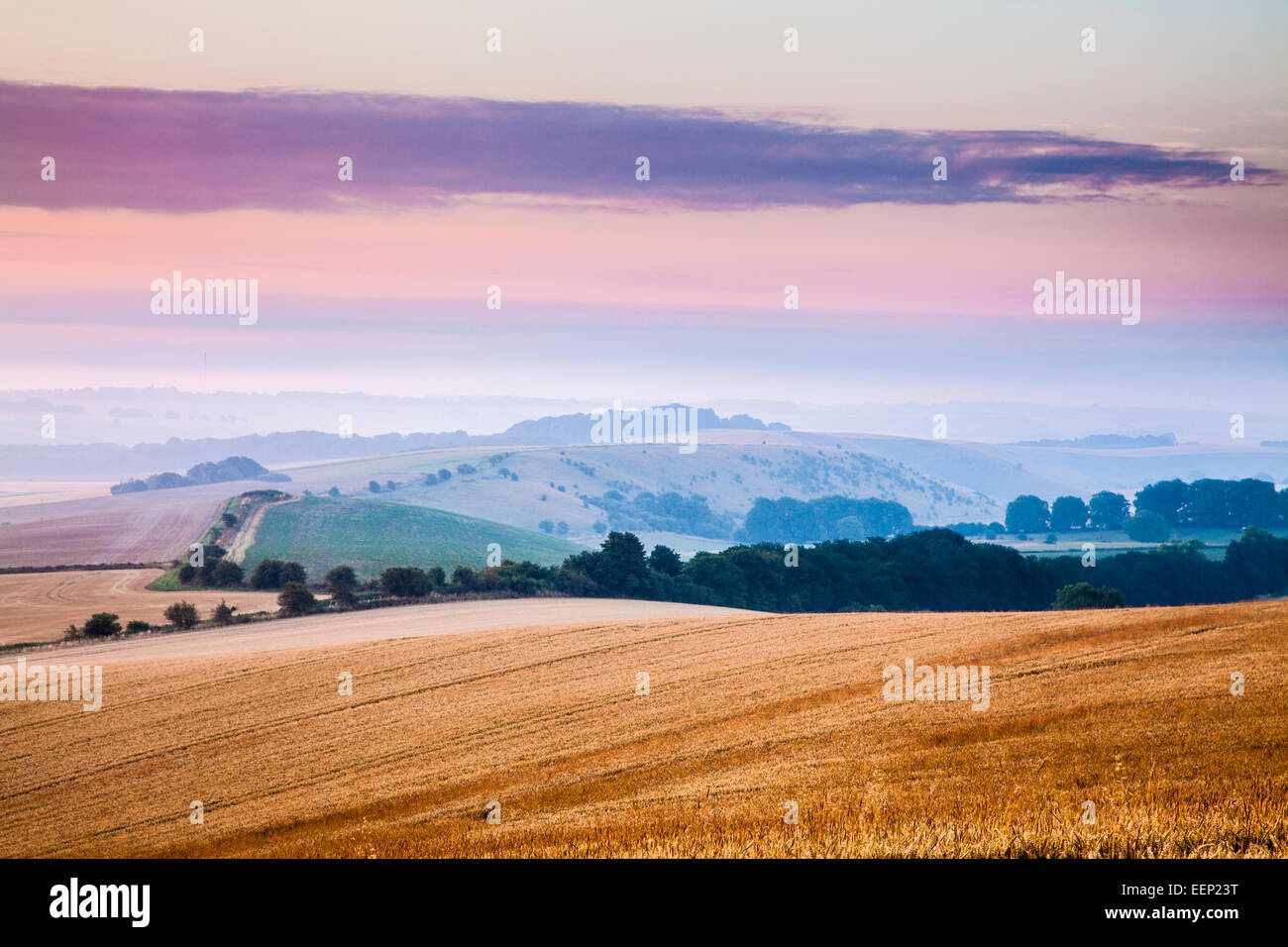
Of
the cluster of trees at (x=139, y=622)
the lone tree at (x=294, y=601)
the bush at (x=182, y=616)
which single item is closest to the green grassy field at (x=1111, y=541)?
the lone tree at (x=294, y=601)

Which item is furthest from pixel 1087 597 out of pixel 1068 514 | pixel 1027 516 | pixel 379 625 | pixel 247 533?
pixel 1027 516

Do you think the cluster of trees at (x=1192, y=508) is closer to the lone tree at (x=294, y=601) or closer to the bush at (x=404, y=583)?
the bush at (x=404, y=583)

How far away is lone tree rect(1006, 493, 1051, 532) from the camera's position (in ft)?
524

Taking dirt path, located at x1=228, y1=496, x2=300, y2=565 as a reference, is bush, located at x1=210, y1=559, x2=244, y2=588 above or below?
below

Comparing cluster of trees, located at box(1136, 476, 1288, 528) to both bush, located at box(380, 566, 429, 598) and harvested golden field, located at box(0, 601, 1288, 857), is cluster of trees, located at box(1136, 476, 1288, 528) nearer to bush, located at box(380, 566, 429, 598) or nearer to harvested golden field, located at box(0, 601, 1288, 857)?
bush, located at box(380, 566, 429, 598)

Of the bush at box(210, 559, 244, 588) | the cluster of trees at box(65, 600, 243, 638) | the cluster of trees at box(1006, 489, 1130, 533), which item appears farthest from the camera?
the cluster of trees at box(1006, 489, 1130, 533)

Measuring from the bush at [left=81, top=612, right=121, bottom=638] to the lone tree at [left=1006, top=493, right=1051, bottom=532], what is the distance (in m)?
143

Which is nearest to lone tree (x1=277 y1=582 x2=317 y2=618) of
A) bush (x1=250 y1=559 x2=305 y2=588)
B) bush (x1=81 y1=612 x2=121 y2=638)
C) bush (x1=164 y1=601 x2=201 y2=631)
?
bush (x1=164 y1=601 x2=201 y2=631)

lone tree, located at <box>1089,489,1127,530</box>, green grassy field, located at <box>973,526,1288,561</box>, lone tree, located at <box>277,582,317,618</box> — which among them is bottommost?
green grassy field, located at <box>973,526,1288,561</box>

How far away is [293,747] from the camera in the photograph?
26.0 metres

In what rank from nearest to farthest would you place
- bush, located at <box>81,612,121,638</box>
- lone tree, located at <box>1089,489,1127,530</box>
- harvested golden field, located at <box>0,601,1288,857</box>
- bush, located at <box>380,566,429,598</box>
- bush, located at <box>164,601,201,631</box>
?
harvested golden field, located at <box>0,601,1288,857</box>
bush, located at <box>81,612,121,638</box>
bush, located at <box>164,601,201,631</box>
bush, located at <box>380,566,429,598</box>
lone tree, located at <box>1089,489,1127,530</box>

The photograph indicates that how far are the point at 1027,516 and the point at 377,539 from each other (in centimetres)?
11302

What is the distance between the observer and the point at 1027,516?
16125 centimetres
